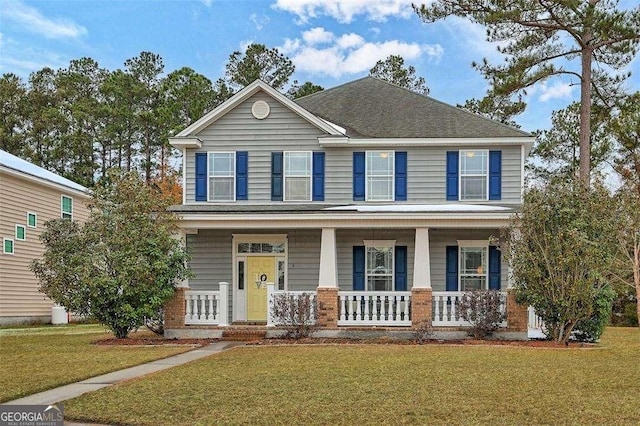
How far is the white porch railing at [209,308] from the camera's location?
18188mm

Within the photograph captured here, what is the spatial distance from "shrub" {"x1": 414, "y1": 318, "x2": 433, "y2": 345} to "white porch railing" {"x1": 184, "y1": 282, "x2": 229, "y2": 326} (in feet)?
16.7

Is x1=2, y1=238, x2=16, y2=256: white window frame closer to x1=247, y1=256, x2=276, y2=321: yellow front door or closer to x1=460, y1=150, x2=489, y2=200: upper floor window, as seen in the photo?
x1=247, y1=256, x2=276, y2=321: yellow front door

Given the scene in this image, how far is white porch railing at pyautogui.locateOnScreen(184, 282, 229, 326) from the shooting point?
18188 mm

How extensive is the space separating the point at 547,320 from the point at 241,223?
813 cm

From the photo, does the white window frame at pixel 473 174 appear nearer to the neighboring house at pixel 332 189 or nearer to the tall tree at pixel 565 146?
the neighboring house at pixel 332 189

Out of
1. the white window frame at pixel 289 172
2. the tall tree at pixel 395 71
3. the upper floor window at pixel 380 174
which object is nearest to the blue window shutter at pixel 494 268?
the upper floor window at pixel 380 174

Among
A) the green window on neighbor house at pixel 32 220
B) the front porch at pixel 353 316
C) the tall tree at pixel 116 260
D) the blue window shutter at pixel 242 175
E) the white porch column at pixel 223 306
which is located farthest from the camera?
the green window on neighbor house at pixel 32 220

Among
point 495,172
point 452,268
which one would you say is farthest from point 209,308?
point 495,172

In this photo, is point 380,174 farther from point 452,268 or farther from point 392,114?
point 452,268

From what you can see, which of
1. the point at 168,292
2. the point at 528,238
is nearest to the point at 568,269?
the point at 528,238

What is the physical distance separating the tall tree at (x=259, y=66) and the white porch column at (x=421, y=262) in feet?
82.7

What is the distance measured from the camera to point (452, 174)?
20000 mm

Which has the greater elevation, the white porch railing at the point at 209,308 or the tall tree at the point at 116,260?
the tall tree at the point at 116,260

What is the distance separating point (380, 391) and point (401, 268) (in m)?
10.8
